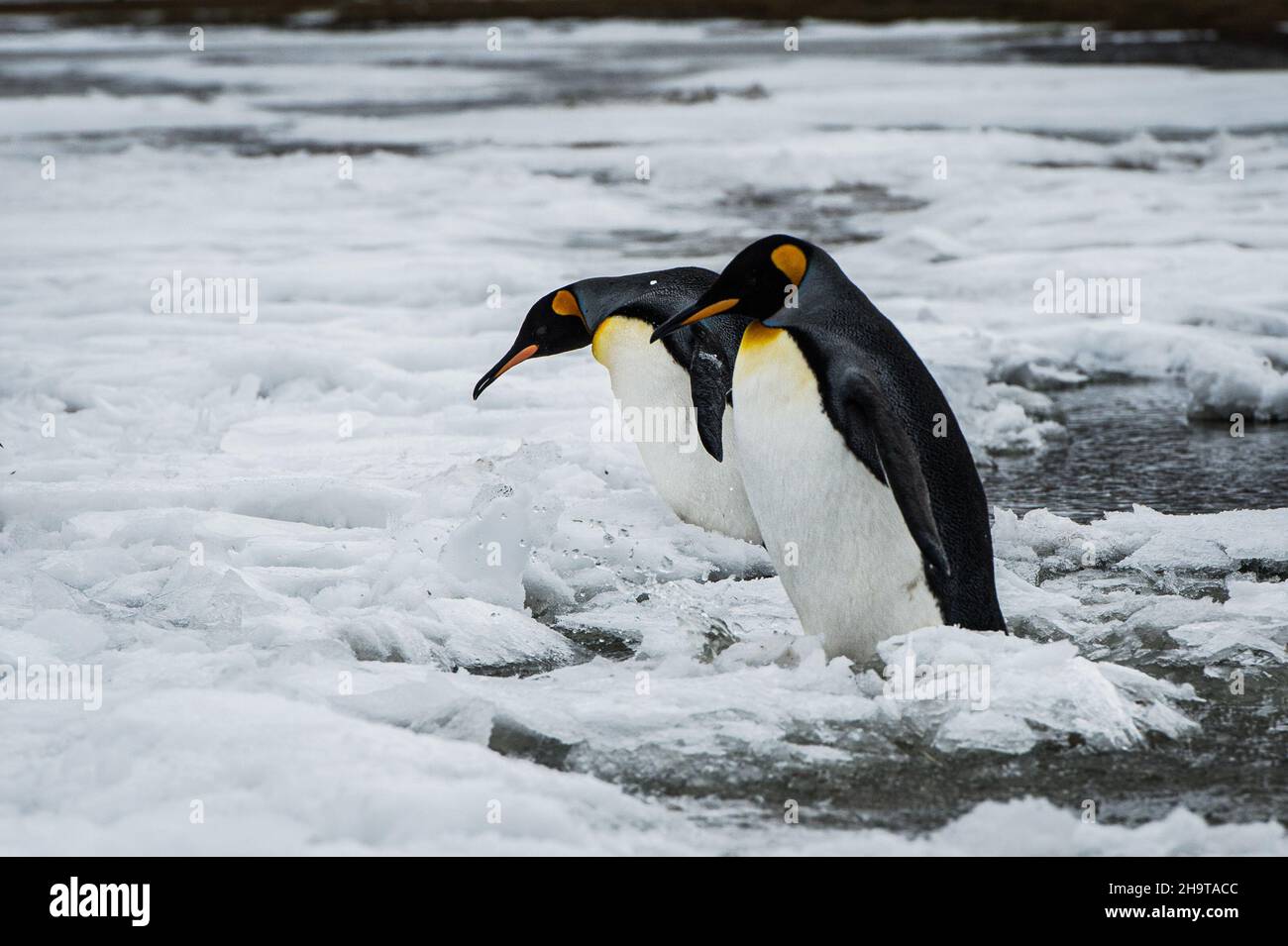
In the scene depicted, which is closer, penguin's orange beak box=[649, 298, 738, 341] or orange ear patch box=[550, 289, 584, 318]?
penguin's orange beak box=[649, 298, 738, 341]

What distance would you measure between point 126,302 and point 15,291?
2.14 ft

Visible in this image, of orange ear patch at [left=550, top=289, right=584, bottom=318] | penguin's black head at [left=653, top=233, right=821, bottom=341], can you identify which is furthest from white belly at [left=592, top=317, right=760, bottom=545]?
penguin's black head at [left=653, top=233, right=821, bottom=341]

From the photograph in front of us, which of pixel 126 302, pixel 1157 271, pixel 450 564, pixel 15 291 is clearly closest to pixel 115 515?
pixel 450 564

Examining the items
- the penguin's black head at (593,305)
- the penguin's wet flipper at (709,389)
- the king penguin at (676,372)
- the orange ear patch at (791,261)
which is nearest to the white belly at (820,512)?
the orange ear patch at (791,261)

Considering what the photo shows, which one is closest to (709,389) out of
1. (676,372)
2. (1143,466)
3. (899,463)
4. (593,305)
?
(676,372)

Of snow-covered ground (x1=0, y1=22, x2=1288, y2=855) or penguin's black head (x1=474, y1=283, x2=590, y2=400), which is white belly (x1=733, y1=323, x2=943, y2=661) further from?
penguin's black head (x1=474, y1=283, x2=590, y2=400)

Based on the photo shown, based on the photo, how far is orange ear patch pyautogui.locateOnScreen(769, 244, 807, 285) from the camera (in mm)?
2959

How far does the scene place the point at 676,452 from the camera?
13.2 ft

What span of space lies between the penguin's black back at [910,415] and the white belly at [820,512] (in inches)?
1.3

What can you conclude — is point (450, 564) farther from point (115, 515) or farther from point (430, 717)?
point (115, 515)

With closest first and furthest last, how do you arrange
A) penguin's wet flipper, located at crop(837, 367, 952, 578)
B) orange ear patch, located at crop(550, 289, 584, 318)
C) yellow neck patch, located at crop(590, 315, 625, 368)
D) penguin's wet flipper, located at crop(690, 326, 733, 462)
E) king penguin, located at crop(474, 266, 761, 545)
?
penguin's wet flipper, located at crop(837, 367, 952, 578) → penguin's wet flipper, located at crop(690, 326, 733, 462) → king penguin, located at crop(474, 266, 761, 545) → yellow neck patch, located at crop(590, 315, 625, 368) → orange ear patch, located at crop(550, 289, 584, 318)

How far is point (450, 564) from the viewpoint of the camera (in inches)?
135

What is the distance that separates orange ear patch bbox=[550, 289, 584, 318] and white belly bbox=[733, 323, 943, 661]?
131 centimetres

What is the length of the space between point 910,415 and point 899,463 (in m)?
0.21
